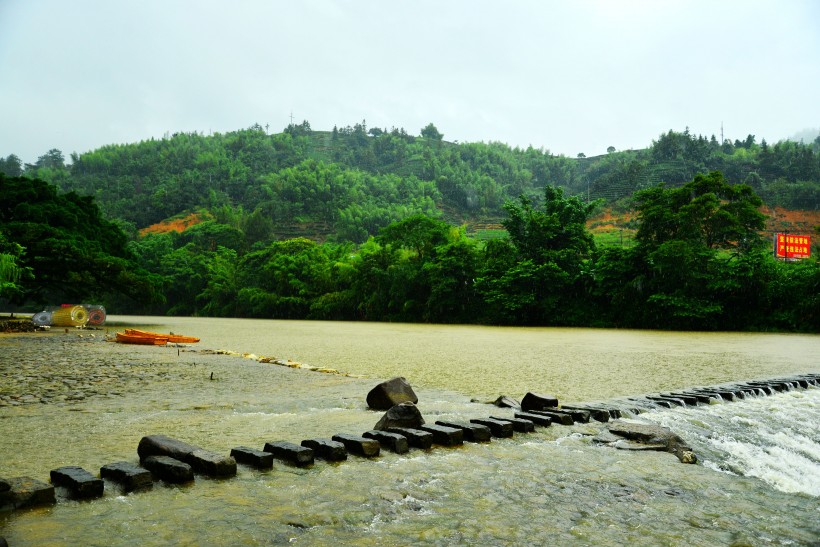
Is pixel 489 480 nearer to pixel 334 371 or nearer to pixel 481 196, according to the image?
pixel 334 371

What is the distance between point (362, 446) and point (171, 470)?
1.19 meters

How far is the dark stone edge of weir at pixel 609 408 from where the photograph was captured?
2.76 m

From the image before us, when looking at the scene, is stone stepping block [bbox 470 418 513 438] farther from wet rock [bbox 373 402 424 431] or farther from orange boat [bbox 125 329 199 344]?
orange boat [bbox 125 329 199 344]

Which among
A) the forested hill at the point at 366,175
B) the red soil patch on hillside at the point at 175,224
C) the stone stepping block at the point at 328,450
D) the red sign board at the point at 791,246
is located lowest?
the stone stepping block at the point at 328,450

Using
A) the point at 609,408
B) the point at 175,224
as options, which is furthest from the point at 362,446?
the point at 175,224

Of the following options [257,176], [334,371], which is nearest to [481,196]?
[257,176]

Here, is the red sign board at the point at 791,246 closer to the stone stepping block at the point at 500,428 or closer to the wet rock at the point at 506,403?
the wet rock at the point at 506,403

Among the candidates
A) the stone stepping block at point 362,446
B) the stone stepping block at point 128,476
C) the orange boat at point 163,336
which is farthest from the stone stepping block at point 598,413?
the orange boat at point 163,336

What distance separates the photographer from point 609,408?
566 cm

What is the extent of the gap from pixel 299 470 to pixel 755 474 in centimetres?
298

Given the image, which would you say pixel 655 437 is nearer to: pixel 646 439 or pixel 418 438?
pixel 646 439

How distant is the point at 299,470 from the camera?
11.6 feet

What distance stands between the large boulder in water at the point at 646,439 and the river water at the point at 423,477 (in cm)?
11

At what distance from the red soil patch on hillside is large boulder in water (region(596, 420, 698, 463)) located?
79.5 m
